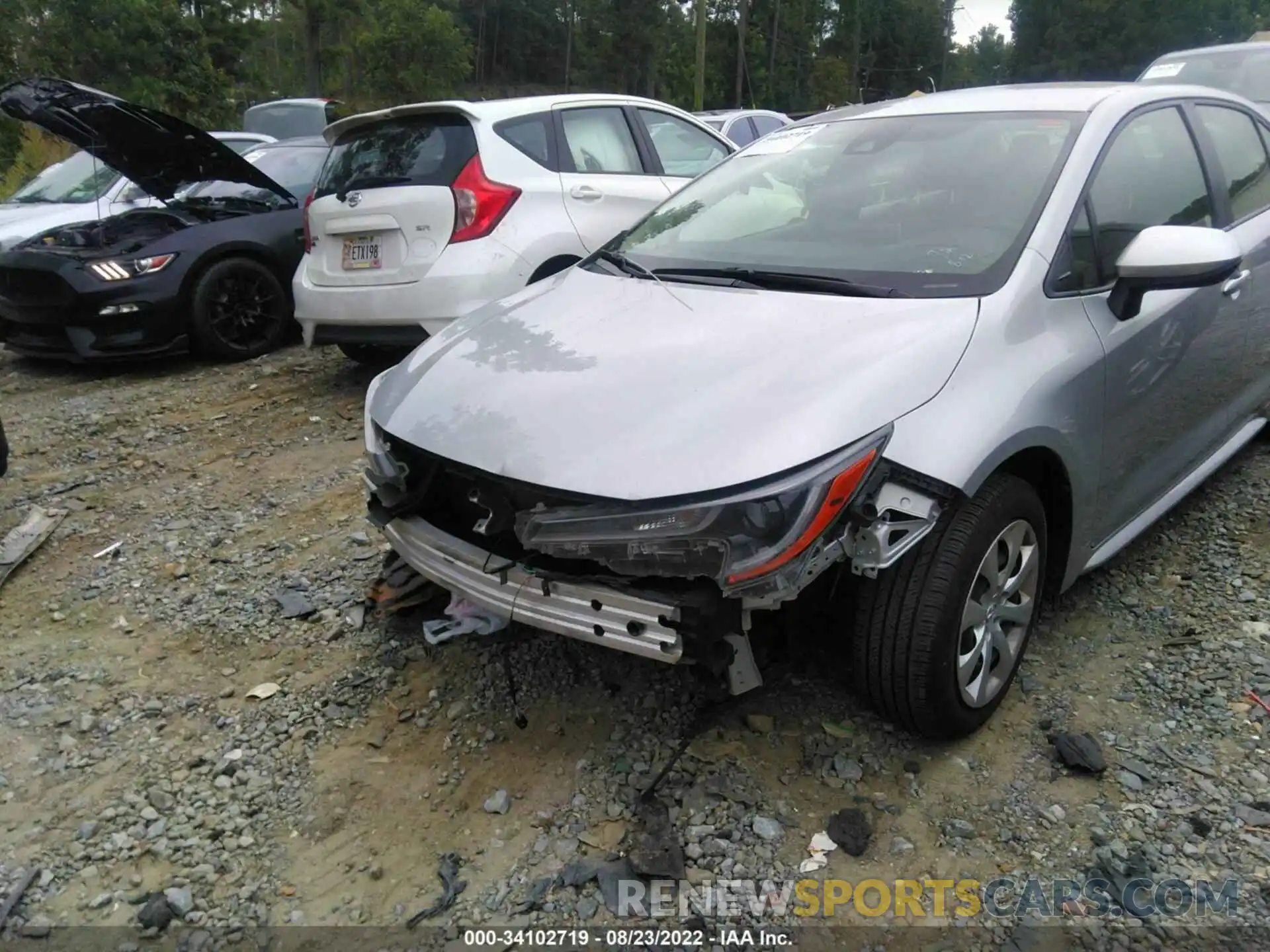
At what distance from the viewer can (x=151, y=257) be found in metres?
6.41

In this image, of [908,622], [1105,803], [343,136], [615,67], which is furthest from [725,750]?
[615,67]

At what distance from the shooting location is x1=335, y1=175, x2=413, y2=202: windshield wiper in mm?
5184

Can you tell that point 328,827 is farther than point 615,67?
No

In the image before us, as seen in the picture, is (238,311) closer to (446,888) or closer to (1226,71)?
(446,888)

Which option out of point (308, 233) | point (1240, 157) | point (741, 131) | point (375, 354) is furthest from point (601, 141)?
point (741, 131)

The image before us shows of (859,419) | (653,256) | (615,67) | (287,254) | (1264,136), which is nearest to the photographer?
(859,419)

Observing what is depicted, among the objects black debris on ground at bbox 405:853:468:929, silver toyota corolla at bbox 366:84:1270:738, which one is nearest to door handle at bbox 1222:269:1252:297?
silver toyota corolla at bbox 366:84:1270:738

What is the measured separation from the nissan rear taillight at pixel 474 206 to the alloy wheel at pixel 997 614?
343 centimetres

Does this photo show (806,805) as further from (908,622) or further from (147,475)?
(147,475)

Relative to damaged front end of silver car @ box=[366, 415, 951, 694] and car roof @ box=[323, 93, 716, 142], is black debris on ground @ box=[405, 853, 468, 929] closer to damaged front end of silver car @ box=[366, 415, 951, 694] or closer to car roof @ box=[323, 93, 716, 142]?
damaged front end of silver car @ box=[366, 415, 951, 694]

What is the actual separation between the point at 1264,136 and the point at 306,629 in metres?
4.25

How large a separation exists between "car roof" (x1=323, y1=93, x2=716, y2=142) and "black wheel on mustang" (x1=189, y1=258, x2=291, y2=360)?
1.44m

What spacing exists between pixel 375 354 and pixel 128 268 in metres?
1.72

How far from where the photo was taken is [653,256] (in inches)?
127
